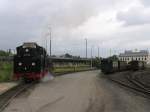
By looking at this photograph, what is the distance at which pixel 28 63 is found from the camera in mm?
38000

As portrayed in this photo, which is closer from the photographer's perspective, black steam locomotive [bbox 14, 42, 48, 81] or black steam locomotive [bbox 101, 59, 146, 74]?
black steam locomotive [bbox 14, 42, 48, 81]

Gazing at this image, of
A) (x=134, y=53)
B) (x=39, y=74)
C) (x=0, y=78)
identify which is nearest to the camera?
(x=39, y=74)

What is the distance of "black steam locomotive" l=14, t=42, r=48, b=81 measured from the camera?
123ft

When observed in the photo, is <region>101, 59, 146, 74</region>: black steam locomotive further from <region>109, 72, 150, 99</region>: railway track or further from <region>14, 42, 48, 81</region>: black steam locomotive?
<region>14, 42, 48, 81</region>: black steam locomotive

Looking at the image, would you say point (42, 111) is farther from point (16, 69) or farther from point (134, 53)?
point (134, 53)

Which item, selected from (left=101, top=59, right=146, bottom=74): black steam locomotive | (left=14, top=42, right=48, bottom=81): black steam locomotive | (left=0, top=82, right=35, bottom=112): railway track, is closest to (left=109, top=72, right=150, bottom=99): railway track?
(left=0, top=82, right=35, bottom=112): railway track

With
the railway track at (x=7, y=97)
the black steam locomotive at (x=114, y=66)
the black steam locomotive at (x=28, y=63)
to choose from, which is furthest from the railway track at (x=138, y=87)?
the black steam locomotive at (x=114, y=66)

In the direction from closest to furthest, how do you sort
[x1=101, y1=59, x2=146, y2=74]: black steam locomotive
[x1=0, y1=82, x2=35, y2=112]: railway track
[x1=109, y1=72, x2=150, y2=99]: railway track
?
[x1=0, y1=82, x2=35, y2=112]: railway track → [x1=109, y1=72, x2=150, y2=99]: railway track → [x1=101, y1=59, x2=146, y2=74]: black steam locomotive

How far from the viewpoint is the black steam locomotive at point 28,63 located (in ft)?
123

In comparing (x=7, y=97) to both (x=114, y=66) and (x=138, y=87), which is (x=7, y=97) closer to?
(x=138, y=87)

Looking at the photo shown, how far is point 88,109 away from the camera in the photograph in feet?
53.6

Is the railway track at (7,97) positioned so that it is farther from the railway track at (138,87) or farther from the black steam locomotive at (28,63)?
the black steam locomotive at (28,63)

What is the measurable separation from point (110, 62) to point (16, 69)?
26132mm

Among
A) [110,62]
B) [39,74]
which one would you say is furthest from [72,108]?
[110,62]
